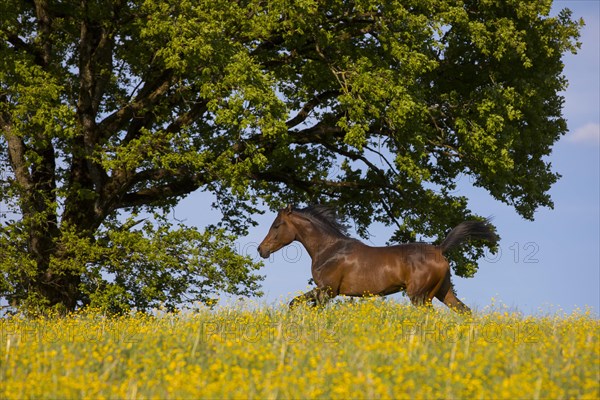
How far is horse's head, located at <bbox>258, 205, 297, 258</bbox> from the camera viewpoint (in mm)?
16547

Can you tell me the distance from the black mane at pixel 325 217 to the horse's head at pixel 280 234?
29cm

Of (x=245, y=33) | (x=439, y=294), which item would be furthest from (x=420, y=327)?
(x=245, y=33)

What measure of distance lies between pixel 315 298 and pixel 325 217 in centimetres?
204

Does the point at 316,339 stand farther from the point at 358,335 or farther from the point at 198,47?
the point at 198,47

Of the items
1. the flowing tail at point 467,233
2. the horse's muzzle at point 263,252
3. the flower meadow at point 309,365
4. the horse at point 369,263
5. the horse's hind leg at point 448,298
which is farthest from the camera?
the horse's muzzle at point 263,252

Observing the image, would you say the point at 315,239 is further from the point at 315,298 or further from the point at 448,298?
the point at 448,298

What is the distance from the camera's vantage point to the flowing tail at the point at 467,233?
52.7ft

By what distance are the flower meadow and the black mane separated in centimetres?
447

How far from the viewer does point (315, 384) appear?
815cm

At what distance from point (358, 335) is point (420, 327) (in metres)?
1.81

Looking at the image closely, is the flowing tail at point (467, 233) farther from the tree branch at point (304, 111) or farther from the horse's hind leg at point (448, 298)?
the tree branch at point (304, 111)

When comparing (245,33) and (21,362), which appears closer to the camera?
(21,362)

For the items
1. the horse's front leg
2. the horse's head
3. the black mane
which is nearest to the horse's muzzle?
the horse's head

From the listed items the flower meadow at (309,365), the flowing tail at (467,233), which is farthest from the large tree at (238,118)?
the flower meadow at (309,365)
